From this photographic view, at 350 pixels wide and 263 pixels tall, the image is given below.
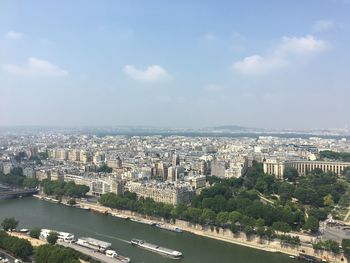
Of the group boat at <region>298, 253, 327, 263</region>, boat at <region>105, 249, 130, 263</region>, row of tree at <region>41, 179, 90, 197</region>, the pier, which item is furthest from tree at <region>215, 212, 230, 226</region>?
row of tree at <region>41, 179, 90, 197</region>

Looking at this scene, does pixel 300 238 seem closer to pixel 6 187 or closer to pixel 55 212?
pixel 55 212

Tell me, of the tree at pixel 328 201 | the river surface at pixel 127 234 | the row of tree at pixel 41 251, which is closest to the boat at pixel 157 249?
the river surface at pixel 127 234

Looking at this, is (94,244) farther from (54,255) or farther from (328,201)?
(328,201)

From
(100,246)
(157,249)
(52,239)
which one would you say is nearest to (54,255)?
(52,239)

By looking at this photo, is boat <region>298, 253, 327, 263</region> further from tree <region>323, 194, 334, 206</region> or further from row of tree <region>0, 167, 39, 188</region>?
row of tree <region>0, 167, 39, 188</region>

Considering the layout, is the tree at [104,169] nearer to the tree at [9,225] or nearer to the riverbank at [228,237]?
the riverbank at [228,237]

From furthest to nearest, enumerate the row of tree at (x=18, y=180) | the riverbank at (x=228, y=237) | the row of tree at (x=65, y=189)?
1. the row of tree at (x=18, y=180)
2. the row of tree at (x=65, y=189)
3. the riverbank at (x=228, y=237)
